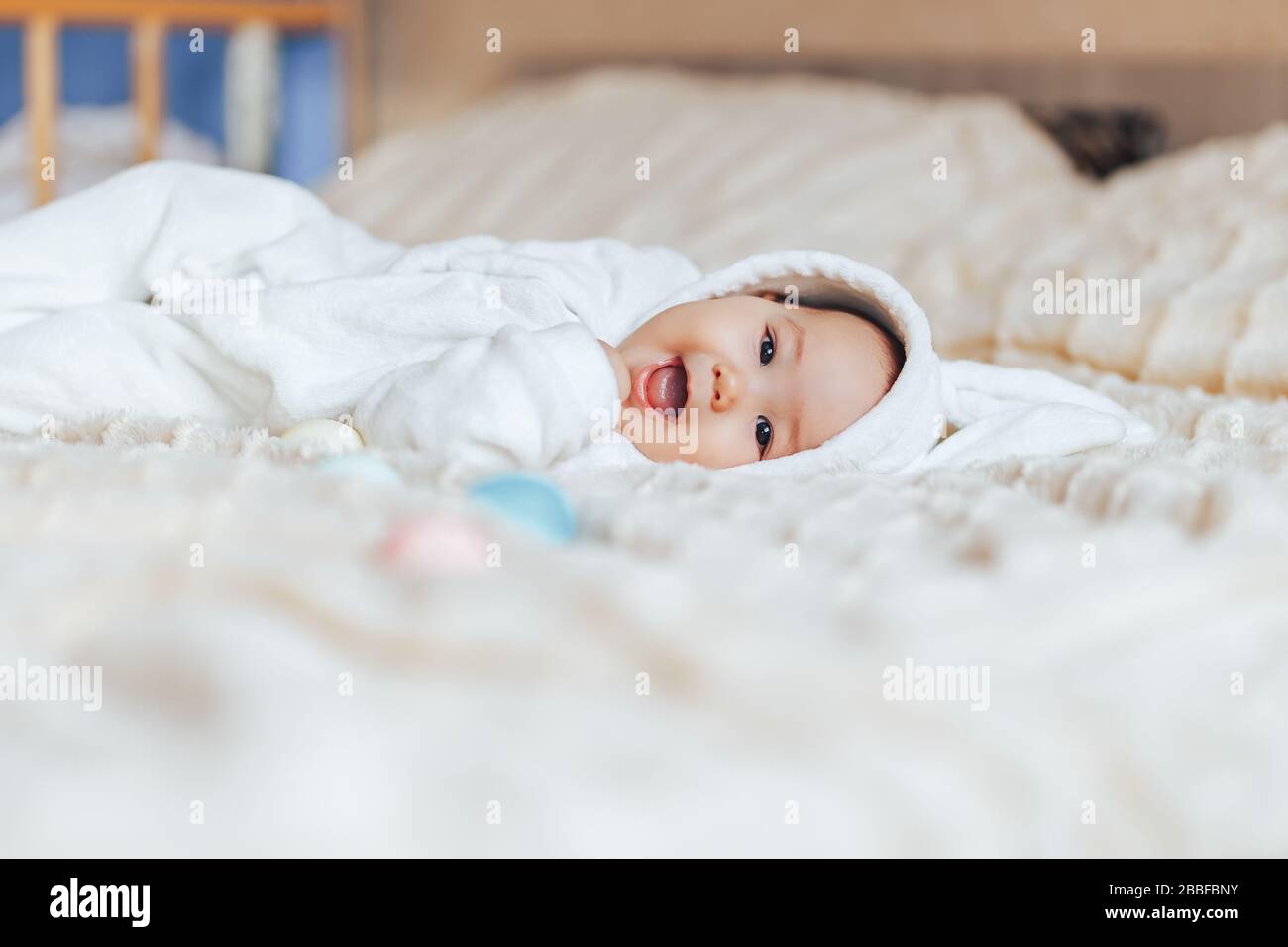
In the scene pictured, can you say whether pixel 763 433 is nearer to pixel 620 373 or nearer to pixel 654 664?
pixel 620 373

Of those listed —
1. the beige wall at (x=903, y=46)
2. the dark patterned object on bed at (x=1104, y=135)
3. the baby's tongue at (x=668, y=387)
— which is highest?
the beige wall at (x=903, y=46)

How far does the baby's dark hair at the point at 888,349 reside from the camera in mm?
1088

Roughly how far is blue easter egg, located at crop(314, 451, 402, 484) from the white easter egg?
11 centimetres

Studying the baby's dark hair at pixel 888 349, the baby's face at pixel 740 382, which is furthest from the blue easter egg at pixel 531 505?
the baby's dark hair at pixel 888 349

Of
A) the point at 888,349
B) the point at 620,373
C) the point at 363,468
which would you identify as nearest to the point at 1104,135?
the point at 888,349

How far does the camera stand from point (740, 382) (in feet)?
3.30

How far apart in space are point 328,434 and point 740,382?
328mm

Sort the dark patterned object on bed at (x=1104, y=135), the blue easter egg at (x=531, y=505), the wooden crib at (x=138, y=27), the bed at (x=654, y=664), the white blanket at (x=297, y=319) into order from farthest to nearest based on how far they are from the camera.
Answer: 1. the wooden crib at (x=138, y=27)
2. the dark patterned object on bed at (x=1104, y=135)
3. the white blanket at (x=297, y=319)
4. the blue easter egg at (x=531, y=505)
5. the bed at (x=654, y=664)

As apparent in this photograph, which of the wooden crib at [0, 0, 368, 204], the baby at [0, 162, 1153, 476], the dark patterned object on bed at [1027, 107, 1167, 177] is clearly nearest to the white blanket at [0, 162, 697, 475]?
the baby at [0, 162, 1153, 476]

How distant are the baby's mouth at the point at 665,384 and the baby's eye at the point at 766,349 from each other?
67mm

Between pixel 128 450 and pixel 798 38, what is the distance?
178 centimetres

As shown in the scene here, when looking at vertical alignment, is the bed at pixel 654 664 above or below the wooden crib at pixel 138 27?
below

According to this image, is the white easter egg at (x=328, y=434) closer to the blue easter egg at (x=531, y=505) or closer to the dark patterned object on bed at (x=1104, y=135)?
the blue easter egg at (x=531, y=505)
